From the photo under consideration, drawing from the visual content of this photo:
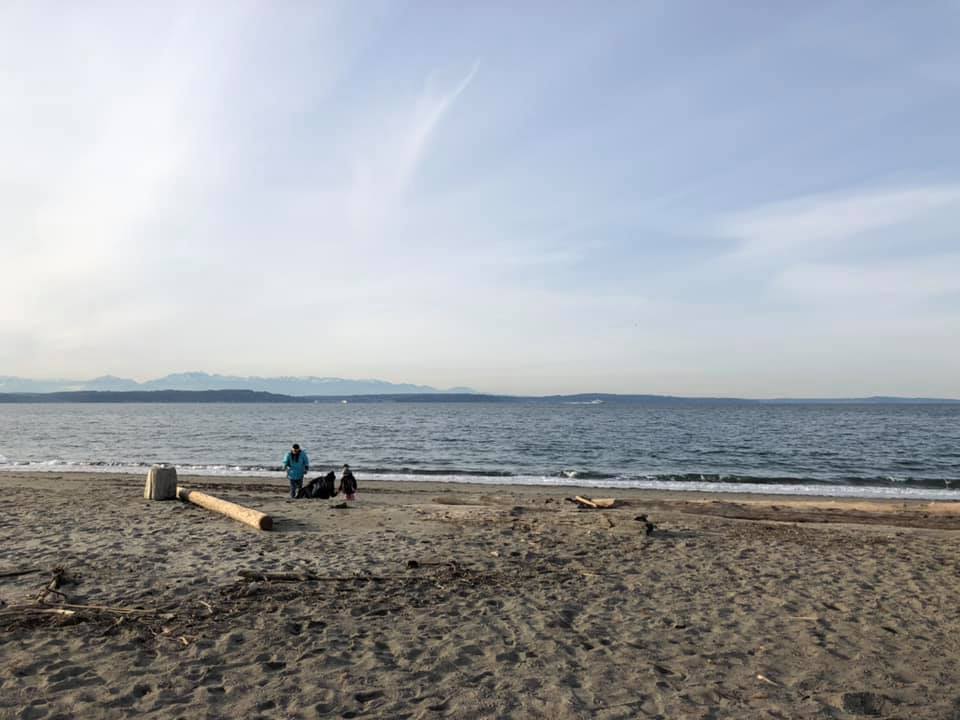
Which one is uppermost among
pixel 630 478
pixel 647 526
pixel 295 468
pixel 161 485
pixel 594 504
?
pixel 295 468

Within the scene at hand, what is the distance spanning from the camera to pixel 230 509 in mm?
12945

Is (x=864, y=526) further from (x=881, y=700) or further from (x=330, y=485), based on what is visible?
(x=330, y=485)

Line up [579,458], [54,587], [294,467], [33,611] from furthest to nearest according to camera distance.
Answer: [579,458] < [294,467] < [54,587] < [33,611]

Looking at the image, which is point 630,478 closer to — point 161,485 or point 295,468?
point 295,468

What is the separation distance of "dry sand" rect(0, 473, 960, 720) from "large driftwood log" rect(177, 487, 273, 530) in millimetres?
235

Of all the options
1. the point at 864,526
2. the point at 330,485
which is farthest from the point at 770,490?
the point at 330,485

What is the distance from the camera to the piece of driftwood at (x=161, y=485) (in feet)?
51.1

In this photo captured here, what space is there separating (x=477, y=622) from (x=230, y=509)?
8010 mm

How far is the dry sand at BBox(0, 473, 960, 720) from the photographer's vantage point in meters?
5.09

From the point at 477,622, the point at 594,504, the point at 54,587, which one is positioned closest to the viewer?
the point at 477,622

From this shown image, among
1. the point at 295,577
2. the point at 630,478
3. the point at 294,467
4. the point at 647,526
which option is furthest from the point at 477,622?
the point at 630,478

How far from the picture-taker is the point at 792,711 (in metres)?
5.02

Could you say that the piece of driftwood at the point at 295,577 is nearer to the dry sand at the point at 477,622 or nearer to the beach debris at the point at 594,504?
the dry sand at the point at 477,622

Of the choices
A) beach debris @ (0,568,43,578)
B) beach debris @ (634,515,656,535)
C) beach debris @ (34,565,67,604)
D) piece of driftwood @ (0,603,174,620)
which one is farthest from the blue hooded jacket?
piece of driftwood @ (0,603,174,620)
